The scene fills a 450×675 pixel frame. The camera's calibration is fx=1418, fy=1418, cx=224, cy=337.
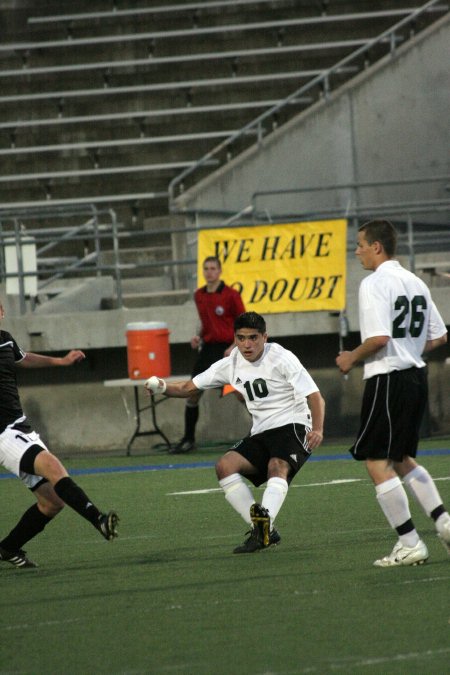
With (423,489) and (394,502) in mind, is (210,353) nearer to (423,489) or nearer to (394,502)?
(423,489)

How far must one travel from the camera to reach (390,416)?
287 inches

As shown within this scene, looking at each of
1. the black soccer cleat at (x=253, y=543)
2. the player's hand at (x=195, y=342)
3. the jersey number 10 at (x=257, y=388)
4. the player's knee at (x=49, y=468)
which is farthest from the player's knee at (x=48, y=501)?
the player's hand at (x=195, y=342)

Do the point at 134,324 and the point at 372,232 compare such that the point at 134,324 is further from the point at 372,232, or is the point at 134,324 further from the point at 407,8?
the point at 407,8

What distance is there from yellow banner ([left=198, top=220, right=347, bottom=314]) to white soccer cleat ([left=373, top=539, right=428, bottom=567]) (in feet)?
30.4

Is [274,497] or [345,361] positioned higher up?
[345,361]

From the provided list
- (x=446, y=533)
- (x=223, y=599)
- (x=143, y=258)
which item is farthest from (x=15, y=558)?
(x=143, y=258)

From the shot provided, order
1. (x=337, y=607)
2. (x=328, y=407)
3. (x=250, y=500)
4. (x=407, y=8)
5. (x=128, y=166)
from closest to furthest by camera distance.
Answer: (x=337, y=607) → (x=250, y=500) → (x=328, y=407) → (x=128, y=166) → (x=407, y=8)

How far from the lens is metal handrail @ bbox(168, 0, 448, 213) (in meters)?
20.8

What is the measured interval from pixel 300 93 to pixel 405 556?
1494 centimetres

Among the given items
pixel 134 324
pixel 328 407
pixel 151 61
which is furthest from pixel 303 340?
pixel 151 61

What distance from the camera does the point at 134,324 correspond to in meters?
16.0

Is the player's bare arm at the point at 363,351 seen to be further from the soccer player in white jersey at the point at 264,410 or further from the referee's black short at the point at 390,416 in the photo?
the soccer player in white jersey at the point at 264,410

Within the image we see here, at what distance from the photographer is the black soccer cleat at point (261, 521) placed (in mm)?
7969

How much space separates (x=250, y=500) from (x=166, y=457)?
24.8ft
